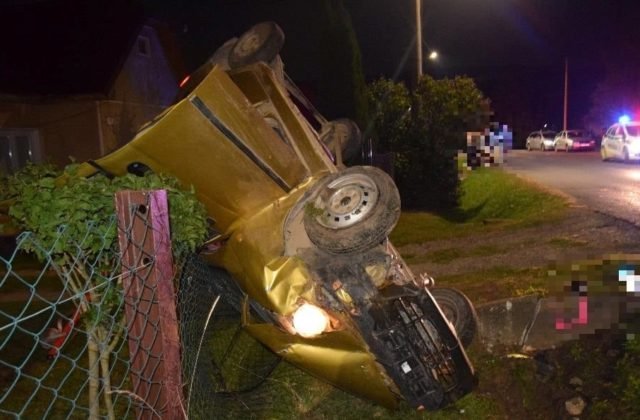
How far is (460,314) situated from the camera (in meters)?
4.49

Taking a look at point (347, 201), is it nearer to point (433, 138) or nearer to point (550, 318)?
point (550, 318)

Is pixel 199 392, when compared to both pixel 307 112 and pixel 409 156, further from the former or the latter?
pixel 409 156

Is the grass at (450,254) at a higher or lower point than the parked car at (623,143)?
higher

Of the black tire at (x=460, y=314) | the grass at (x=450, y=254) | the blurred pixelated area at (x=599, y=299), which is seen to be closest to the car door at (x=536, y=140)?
the grass at (x=450, y=254)

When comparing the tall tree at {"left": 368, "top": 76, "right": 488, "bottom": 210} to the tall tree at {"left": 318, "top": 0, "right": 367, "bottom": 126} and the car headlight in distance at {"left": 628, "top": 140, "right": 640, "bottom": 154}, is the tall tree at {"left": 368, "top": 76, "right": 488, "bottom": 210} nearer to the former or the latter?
the tall tree at {"left": 318, "top": 0, "right": 367, "bottom": 126}

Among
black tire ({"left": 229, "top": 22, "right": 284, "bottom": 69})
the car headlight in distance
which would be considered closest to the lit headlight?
black tire ({"left": 229, "top": 22, "right": 284, "bottom": 69})

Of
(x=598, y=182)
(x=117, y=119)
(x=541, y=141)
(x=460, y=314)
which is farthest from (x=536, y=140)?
(x=460, y=314)

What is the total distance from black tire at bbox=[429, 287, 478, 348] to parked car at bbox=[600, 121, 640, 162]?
1560 centimetres

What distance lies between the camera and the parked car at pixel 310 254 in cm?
345

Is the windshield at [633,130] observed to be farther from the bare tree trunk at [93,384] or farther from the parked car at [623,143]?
the bare tree trunk at [93,384]

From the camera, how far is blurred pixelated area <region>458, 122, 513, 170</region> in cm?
1229

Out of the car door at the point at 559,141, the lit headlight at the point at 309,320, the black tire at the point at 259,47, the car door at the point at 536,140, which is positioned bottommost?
the car door at the point at 536,140

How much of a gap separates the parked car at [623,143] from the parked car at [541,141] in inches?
514

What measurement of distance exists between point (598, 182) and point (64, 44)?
42.3 feet
